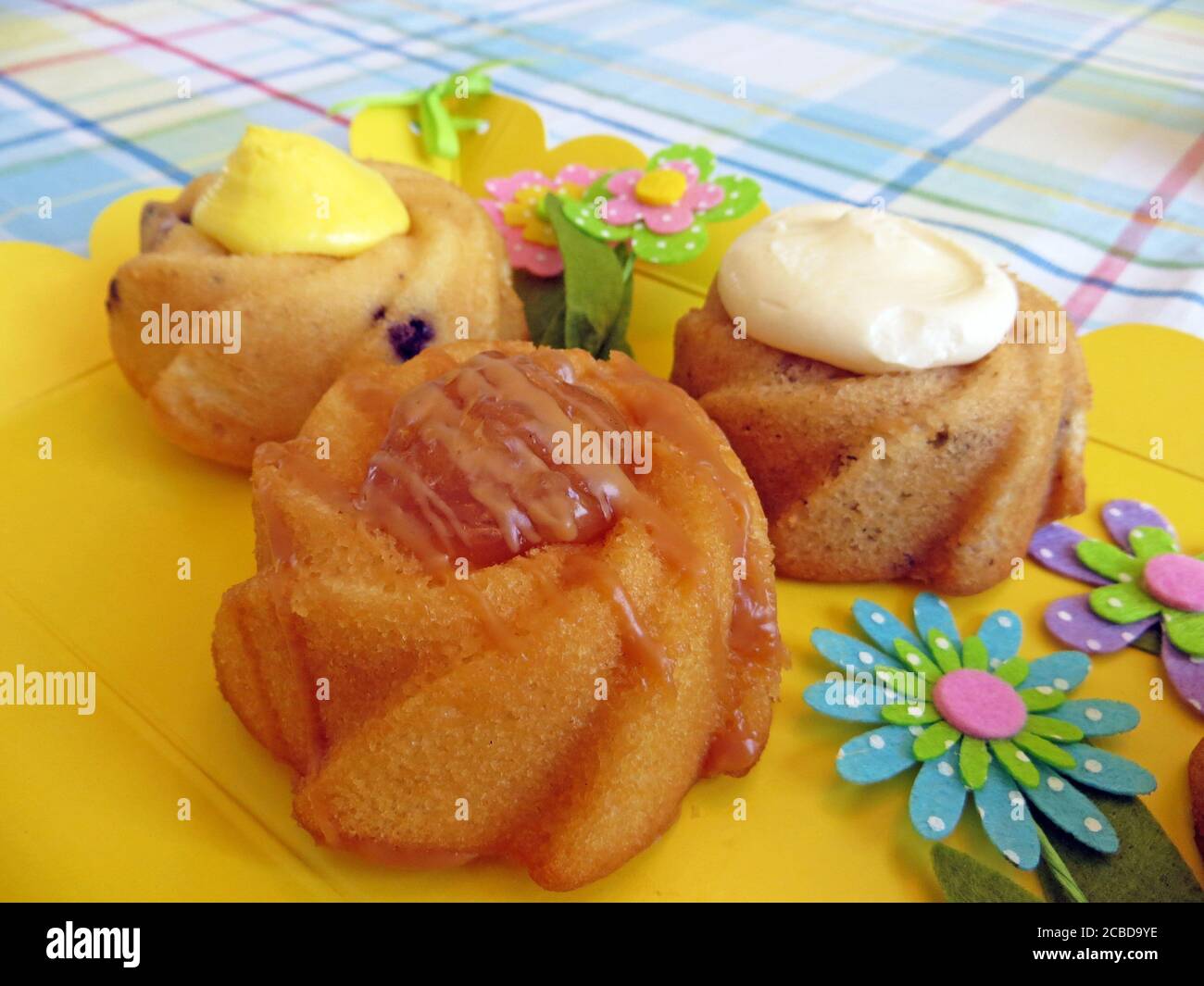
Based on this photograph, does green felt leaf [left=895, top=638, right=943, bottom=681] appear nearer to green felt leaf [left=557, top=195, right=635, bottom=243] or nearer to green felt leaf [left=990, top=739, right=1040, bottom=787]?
green felt leaf [left=990, top=739, right=1040, bottom=787]

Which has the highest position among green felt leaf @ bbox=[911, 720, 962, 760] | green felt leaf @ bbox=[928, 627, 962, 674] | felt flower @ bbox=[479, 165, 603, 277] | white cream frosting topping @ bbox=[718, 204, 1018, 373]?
white cream frosting topping @ bbox=[718, 204, 1018, 373]

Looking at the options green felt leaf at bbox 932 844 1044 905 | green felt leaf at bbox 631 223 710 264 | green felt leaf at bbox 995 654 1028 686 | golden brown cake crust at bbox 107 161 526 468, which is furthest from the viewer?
green felt leaf at bbox 631 223 710 264

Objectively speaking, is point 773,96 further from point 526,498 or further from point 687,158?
point 526,498

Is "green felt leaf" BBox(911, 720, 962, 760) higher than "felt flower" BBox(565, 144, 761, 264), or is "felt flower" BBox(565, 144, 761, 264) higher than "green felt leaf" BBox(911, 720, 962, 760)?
"felt flower" BBox(565, 144, 761, 264)

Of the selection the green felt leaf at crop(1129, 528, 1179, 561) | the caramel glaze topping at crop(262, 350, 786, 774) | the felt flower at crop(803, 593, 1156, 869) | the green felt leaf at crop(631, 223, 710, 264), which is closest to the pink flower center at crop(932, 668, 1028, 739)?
the felt flower at crop(803, 593, 1156, 869)

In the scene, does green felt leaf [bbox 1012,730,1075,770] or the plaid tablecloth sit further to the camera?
the plaid tablecloth

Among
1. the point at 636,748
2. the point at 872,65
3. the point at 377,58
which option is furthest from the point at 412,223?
the point at 872,65

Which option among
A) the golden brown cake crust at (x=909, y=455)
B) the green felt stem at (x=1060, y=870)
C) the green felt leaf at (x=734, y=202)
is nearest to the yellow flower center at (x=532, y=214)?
the green felt leaf at (x=734, y=202)
